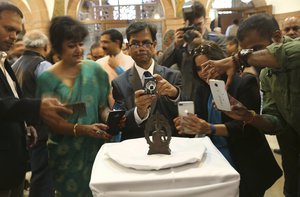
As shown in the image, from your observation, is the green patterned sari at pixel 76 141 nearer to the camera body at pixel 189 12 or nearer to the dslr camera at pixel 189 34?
the dslr camera at pixel 189 34

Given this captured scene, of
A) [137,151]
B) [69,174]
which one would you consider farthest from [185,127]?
[69,174]

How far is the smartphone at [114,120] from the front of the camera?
203 cm

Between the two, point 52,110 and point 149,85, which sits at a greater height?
point 149,85

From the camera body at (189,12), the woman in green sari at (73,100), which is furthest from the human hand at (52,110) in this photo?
the camera body at (189,12)

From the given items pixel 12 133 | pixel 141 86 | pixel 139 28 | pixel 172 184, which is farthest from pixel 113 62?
pixel 172 184

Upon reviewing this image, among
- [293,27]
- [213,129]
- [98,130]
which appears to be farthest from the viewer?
[293,27]

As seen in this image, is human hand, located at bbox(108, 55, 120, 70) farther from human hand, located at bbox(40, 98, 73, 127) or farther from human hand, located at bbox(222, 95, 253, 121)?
human hand, located at bbox(222, 95, 253, 121)

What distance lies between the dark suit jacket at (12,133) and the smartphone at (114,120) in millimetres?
381

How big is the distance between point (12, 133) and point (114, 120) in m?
0.54

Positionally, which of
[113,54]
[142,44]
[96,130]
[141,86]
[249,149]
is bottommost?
[249,149]

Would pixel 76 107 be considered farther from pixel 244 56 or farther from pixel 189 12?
pixel 189 12

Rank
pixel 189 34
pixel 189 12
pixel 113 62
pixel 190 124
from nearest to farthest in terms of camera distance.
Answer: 1. pixel 190 124
2. pixel 189 34
3. pixel 189 12
4. pixel 113 62

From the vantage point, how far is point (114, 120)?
2064 mm

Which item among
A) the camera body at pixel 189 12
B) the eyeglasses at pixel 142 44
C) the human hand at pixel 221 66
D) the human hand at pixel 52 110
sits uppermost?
the camera body at pixel 189 12
